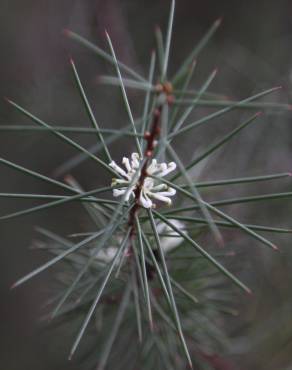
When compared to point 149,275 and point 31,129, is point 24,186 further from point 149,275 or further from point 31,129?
point 31,129

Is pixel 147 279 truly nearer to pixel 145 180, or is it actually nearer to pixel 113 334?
pixel 113 334

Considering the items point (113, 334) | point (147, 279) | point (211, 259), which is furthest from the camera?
point (147, 279)

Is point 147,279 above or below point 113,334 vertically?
above

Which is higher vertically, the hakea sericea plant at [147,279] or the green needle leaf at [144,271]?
the hakea sericea plant at [147,279]

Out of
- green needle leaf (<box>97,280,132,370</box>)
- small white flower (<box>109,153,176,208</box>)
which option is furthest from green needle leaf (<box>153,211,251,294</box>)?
green needle leaf (<box>97,280,132,370</box>)

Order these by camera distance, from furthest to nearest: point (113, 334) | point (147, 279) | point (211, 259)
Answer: point (147, 279)
point (113, 334)
point (211, 259)

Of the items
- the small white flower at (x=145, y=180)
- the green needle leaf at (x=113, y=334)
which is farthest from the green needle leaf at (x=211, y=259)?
the green needle leaf at (x=113, y=334)

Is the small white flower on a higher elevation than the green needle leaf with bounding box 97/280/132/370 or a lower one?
higher

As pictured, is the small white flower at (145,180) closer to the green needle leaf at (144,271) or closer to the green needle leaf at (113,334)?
the green needle leaf at (144,271)

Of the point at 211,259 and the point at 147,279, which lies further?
the point at 147,279

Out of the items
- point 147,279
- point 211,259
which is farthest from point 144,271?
point 147,279

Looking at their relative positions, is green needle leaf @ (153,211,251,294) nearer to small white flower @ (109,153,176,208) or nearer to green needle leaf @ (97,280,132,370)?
small white flower @ (109,153,176,208)
